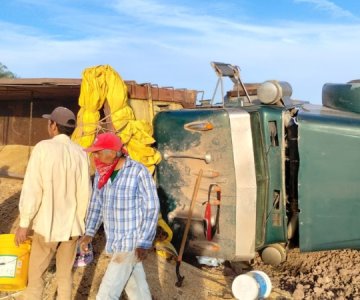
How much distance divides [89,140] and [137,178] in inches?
134

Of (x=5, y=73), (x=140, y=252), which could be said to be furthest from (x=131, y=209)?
(x=5, y=73)

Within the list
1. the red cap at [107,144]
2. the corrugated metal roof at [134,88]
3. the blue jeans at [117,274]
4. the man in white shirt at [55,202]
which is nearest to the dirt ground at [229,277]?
the man in white shirt at [55,202]

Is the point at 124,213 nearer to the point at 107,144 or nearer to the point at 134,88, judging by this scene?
the point at 107,144

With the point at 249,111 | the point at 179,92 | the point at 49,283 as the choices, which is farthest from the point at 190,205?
the point at 179,92

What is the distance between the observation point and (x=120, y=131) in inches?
267

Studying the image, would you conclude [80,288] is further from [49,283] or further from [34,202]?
[34,202]

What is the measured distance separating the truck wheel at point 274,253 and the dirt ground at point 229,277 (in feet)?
0.93

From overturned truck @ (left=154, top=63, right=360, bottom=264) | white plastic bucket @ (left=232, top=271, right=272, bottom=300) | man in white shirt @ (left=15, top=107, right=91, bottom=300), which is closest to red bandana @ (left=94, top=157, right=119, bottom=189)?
man in white shirt @ (left=15, top=107, right=91, bottom=300)

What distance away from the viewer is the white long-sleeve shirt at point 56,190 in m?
3.68

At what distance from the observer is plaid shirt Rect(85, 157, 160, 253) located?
3510 mm

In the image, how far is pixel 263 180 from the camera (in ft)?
17.8

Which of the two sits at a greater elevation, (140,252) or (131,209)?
(131,209)

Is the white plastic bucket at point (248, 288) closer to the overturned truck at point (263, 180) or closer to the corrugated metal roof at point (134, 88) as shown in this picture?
the overturned truck at point (263, 180)

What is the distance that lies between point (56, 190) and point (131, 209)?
0.67 m
